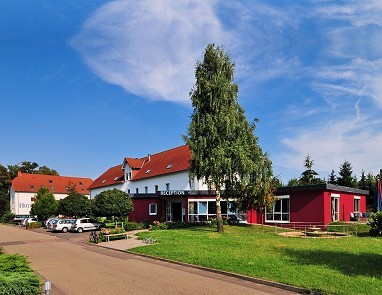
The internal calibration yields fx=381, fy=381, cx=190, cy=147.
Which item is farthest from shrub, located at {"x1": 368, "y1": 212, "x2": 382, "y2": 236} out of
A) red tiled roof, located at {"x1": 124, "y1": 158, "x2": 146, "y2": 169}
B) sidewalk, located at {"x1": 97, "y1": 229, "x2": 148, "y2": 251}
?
red tiled roof, located at {"x1": 124, "y1": 158, "x2": 146, "y2": 169}

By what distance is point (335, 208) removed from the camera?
3116cm

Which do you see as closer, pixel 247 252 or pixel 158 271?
pixel 158 271

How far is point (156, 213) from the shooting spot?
141ft

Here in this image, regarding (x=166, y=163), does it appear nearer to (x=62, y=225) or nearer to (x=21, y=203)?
(x=62, y=225)

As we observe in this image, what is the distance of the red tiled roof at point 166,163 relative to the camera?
45897mm

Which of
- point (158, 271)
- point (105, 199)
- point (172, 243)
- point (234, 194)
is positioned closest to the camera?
point (158, 271)

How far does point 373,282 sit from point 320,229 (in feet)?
59.5

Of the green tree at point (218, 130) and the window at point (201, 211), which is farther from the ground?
the green tree at point (218, 130)

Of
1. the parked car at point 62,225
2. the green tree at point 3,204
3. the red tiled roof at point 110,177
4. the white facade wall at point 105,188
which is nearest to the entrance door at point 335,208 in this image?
the parked car at point 62,225

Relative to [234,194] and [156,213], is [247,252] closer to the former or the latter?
[234,194]

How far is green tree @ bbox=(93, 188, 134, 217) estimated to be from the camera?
3847 cm

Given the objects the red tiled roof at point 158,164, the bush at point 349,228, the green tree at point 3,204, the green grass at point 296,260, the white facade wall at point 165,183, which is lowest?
the green tree at point 3,204

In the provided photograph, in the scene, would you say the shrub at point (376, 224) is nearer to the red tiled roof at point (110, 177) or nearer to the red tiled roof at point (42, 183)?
the red tiled roof at point (110, 177)

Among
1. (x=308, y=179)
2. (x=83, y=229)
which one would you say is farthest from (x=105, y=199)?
(x=308, y=179)
